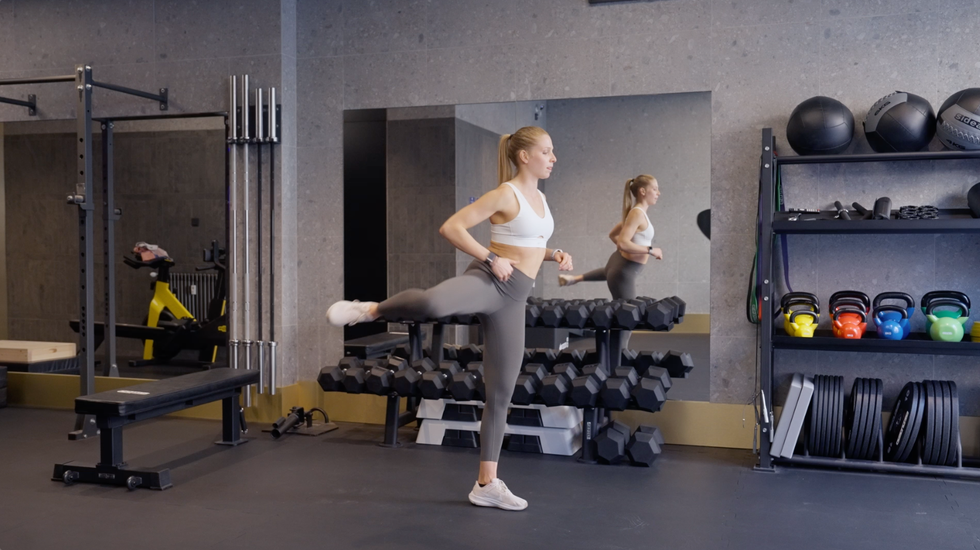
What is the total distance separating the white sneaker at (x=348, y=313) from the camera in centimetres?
275

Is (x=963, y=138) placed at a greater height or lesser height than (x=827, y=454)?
greater

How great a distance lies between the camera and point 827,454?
12.7 ft

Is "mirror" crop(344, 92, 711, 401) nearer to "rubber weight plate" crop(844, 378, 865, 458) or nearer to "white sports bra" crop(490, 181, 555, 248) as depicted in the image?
"rubber weight plate" crop(844, 378, 865, 458)

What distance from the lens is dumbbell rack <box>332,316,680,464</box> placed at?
13.4 feet

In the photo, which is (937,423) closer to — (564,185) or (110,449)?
(564,185)

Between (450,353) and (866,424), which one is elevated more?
(450,353)

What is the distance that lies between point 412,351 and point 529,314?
75 cm

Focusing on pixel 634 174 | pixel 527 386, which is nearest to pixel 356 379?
pixel 527 386

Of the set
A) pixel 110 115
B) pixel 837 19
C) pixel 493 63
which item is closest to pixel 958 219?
pixel 837 19

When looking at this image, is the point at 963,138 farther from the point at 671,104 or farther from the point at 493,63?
the point at 493,63

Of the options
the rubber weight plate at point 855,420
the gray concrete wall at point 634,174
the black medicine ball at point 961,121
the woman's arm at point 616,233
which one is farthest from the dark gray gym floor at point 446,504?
the black medicine ball at point 961,121

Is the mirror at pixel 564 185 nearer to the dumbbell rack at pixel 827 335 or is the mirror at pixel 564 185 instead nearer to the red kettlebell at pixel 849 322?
the dumbbell rack at pixel 827 335

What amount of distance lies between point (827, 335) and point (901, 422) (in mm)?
512

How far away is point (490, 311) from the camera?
3.03 meters
